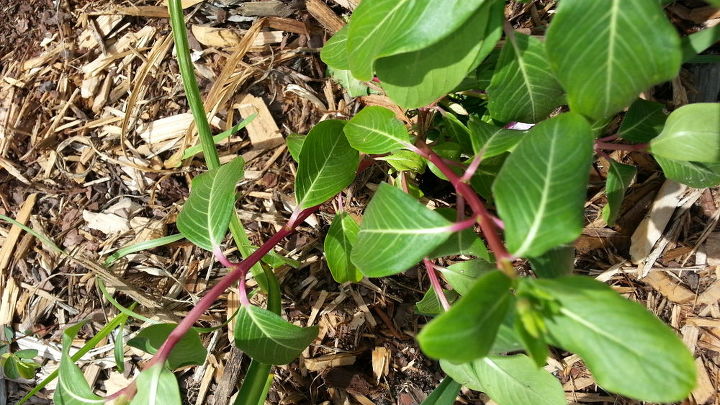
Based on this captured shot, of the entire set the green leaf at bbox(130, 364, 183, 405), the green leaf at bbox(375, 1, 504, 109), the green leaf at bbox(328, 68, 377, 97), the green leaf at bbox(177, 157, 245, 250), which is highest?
the green leaf at bbox(375, 1, 504, 109)

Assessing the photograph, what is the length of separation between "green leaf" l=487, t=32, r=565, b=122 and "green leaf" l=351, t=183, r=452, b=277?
0.87 feet

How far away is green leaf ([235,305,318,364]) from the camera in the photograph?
105cm

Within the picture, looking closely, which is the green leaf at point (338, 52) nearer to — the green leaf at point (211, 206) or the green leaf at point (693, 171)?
the green leaf at point (211, 206)

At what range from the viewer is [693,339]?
1.38 m

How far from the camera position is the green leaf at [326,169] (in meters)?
1.15

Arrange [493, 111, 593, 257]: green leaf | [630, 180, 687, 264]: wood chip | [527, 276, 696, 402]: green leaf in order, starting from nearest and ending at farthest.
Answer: [527, 276, 696, 402]: green leaf < [493, 111, 593, 257]: green leaf < [630, 180, 687, 264]: wood chip

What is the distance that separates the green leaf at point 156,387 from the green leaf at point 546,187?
571 millimetres

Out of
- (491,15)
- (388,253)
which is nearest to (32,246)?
(388,253)

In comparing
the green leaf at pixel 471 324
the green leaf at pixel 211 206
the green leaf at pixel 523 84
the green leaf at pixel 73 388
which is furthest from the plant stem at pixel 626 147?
the green leaf at pixel 73 388

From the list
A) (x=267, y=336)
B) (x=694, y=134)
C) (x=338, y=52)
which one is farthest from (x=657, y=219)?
(x=267, y=336)

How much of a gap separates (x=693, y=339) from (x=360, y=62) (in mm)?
1111

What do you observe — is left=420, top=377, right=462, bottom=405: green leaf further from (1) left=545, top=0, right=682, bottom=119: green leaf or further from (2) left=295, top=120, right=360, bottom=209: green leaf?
(1) left=545, top=0, right=682, bottom=119: green leaf

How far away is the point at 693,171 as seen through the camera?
3.31 feet

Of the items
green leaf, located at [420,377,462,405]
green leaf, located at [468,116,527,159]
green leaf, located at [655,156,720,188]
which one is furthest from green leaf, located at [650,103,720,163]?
green leaf, located at [420,377,462,405]
